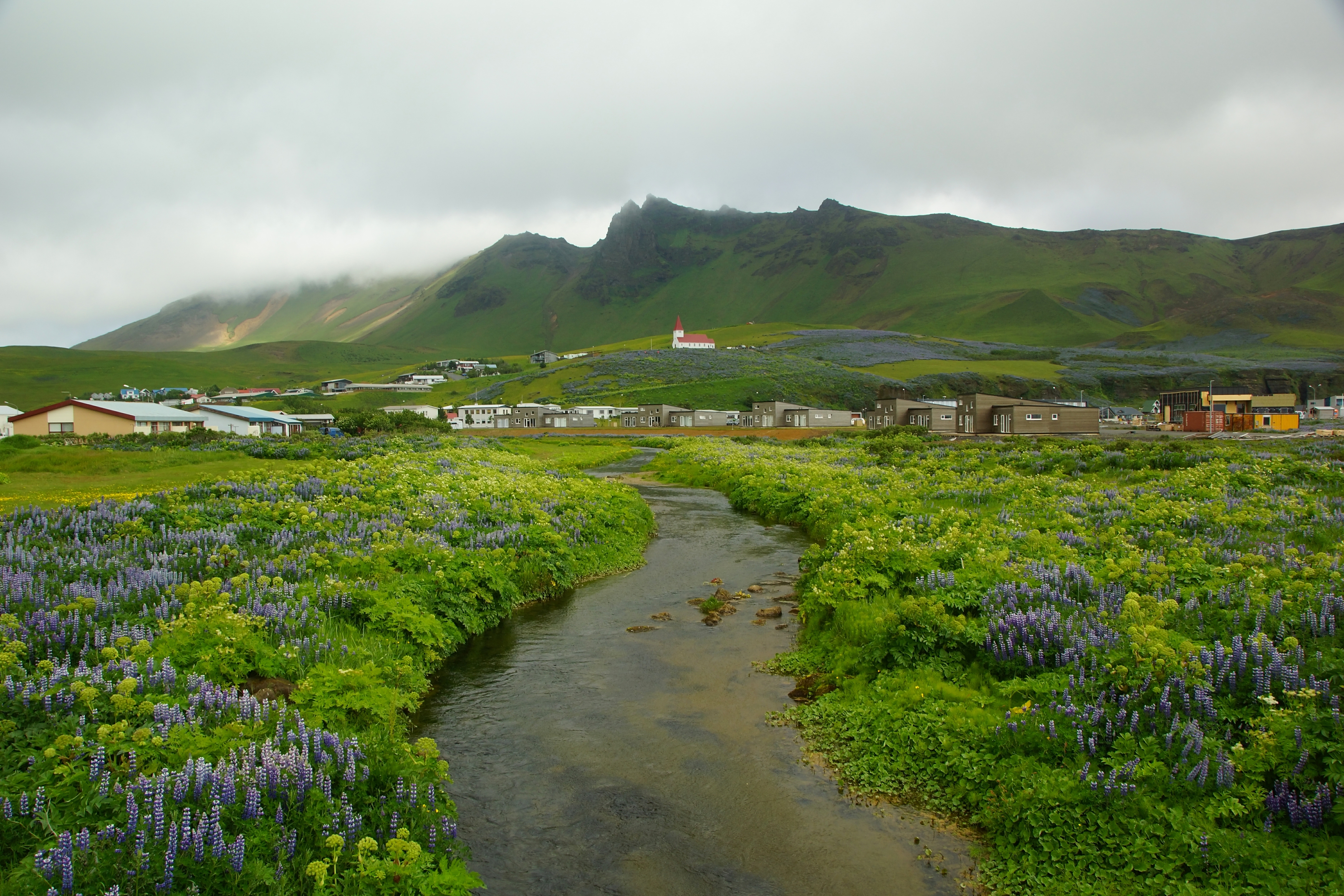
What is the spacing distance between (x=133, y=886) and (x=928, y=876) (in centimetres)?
692

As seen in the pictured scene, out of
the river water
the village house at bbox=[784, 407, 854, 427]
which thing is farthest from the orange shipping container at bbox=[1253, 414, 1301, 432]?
the river water

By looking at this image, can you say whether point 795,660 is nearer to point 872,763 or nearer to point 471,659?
point 872,763

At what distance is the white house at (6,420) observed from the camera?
75.9 m

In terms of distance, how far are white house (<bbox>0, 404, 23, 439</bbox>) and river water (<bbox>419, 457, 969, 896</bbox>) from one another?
80790mm

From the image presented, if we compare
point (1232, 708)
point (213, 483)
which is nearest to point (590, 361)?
point (213, 483)

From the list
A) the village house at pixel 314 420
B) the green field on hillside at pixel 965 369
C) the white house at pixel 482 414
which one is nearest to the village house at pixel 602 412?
the white house at pixel 482 414

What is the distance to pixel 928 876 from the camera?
7.21m

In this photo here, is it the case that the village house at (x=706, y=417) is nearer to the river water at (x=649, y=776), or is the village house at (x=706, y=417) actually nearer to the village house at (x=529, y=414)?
the village house at (x=529, y=414)

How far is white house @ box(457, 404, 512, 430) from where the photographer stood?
142 metres

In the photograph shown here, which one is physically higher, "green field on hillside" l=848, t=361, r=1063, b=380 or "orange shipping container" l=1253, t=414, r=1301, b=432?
"green field on hillside" l=848, t=361, r=1063, b=380

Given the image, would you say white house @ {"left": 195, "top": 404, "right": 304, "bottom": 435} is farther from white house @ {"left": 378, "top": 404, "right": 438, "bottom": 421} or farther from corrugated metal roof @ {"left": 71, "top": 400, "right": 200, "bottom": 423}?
white house @ {"left": 378, "top": 404, "right": 438, "bottom": 421}

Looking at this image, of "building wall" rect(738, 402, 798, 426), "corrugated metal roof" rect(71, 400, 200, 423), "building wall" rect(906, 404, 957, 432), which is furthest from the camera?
"building wall" rect(738, 402, 798, 426)

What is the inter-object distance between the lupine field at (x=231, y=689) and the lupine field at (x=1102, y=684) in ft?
18.5

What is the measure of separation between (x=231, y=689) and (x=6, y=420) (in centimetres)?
10233
